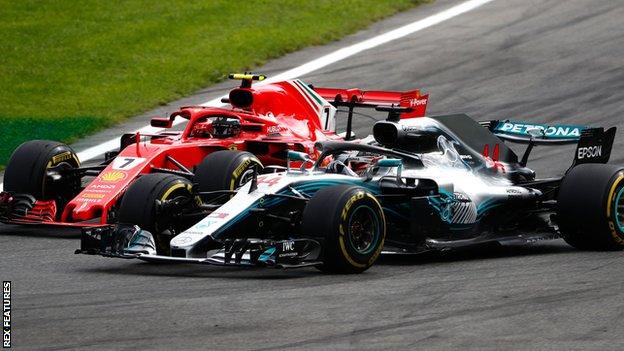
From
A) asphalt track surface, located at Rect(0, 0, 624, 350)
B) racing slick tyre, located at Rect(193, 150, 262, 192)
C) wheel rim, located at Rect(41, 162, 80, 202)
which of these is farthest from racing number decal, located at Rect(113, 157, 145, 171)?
racing slick tyre, located at Rect(193, 150, 262, 192)

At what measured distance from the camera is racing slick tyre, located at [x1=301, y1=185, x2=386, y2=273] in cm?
1281

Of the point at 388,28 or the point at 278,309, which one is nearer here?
the point at 278,309

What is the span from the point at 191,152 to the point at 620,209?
5379 mm

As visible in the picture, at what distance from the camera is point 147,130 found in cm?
2355

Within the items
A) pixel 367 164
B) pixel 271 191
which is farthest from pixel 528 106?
pixel 271 191

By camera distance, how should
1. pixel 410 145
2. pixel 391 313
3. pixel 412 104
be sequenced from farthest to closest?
pixel 412 104, pixel 410 145, pixel 391 313

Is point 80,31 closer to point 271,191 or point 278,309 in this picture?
point 271,191

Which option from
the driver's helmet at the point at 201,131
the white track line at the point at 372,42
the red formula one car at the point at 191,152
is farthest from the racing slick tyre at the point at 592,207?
the white track line at the point at 372,42

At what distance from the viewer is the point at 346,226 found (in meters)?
12.9

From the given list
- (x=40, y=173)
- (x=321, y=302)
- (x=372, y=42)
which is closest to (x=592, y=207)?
(x=321, y=302)

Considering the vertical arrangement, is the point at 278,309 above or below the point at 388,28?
below

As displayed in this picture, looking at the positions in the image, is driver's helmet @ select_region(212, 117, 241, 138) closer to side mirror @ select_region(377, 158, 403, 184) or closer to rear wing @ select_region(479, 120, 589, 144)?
rear wing @ select_region(479, 120, 589, 144)

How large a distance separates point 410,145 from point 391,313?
3.87 meters

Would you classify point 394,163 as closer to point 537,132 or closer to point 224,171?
point 224,171
